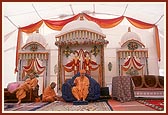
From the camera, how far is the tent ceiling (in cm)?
759

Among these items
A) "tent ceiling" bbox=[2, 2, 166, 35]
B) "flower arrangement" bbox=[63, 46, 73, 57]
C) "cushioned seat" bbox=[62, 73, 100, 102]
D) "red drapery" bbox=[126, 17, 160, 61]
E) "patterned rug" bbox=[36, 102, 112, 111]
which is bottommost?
"patterned rug" bbox=[36, 102, 112, 111]

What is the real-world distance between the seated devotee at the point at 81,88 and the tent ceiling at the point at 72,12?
3250mm

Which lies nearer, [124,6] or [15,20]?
[124,6]

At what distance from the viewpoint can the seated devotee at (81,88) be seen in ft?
16.2

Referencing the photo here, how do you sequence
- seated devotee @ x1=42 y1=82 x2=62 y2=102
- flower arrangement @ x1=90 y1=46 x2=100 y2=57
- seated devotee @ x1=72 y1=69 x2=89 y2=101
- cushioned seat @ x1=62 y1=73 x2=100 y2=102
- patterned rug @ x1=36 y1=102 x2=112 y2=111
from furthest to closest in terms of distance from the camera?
flower arrangement @ x1=90 y1=46 x2=100 y2=57 < seated devotee @ x1=42 y1=82 x2=62 y2=102 < cushioned seat @ x1=62 y1=73 x2=100 y2=102 < seated devotee @ x1=72 y1=69 x2=89 y2=101 < patterned rug @ x1=36 y1=102 x2=112 y2=111

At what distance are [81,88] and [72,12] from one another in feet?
14.1

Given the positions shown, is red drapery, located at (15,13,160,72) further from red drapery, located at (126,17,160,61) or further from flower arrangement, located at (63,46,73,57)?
flower arrangement, located at (63,46,73,57)

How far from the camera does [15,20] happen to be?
822 cm

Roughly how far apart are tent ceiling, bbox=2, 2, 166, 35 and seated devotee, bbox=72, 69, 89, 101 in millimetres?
3250

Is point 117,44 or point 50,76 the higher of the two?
point 117,44

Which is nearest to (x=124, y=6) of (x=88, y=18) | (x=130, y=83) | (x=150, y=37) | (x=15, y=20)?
(x=88, y=18)

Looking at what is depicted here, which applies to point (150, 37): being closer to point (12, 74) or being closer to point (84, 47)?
point (84, 47)

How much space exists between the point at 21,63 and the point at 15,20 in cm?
172

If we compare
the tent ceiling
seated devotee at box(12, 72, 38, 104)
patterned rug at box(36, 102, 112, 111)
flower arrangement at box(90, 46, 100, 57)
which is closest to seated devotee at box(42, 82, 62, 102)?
seated devotee at box(12, 72, 38, 104)
